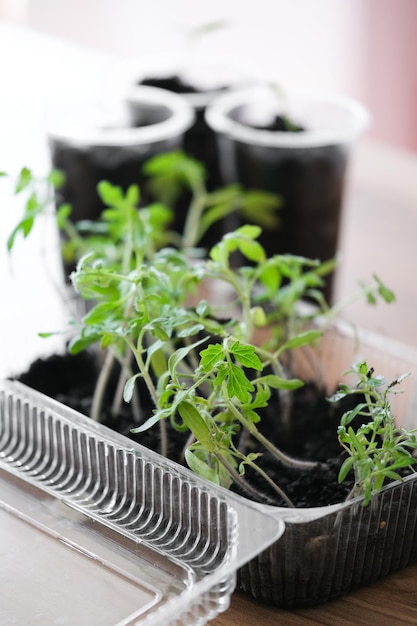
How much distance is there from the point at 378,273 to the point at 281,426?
0.43 metres

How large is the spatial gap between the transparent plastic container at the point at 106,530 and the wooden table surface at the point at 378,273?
0.06m

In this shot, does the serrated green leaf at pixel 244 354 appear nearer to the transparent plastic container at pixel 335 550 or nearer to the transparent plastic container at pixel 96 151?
the transparent plastic container at pixel 335 550

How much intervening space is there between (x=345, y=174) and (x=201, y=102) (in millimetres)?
244

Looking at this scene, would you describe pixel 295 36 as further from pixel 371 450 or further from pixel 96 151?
pixel 371 450

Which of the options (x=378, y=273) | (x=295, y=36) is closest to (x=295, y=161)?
(x=378, y=273)

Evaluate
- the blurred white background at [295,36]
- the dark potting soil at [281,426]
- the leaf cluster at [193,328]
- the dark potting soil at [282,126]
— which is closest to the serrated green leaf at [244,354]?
the leaf cluster at [193,328]

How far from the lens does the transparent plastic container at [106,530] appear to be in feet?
Answer: 2.19

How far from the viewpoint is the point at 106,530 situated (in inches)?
29.9

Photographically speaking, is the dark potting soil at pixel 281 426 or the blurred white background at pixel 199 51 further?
the blurred white background at pixel 199 51

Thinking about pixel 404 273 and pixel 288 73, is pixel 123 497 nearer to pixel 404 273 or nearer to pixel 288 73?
pixel 404 273

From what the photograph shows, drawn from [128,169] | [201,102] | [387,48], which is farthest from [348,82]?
[128,169]

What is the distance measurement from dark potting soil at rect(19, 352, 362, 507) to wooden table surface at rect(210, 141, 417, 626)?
0.27 ft

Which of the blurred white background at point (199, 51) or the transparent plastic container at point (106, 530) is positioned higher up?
the blurred white background at point (199, 51)

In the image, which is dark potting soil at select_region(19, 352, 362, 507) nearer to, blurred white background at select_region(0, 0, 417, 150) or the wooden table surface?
the wooden table surface
